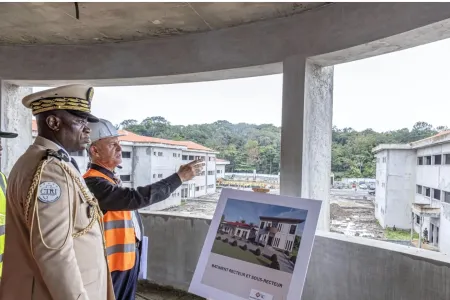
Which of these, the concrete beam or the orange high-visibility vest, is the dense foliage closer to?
the concrete beam

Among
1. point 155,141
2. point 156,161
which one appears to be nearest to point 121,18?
point 155,141

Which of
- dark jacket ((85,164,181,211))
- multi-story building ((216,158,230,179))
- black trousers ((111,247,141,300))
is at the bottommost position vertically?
black trousers ((111,247,141,300))

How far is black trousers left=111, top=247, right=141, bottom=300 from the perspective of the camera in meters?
2.05

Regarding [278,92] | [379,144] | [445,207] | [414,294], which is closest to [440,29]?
[379,144]

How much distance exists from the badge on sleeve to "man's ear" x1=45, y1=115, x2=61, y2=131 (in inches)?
10.1

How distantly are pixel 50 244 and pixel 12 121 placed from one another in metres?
3.19

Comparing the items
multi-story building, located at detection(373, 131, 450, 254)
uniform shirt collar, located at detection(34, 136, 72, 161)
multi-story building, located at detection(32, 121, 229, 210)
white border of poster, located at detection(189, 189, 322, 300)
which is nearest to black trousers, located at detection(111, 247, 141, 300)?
white border of poster, located at detection(189, 189, 322, 300)

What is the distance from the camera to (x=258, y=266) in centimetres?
200

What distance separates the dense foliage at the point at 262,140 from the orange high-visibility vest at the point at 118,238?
4.55ft

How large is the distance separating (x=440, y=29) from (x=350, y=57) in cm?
61

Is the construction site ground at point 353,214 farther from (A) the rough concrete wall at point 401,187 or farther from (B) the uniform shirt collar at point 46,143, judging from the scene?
(B) the uniform shirt collar at point 46,143

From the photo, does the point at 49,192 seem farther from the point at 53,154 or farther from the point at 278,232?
the point at 278,232

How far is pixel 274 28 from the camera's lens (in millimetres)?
2697

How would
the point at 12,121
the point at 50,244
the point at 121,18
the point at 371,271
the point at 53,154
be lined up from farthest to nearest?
1. the point at 12,121
2. the point at 121,18
3. the point at 371,271
4. the point at 53,154
5. the point at 50,244
